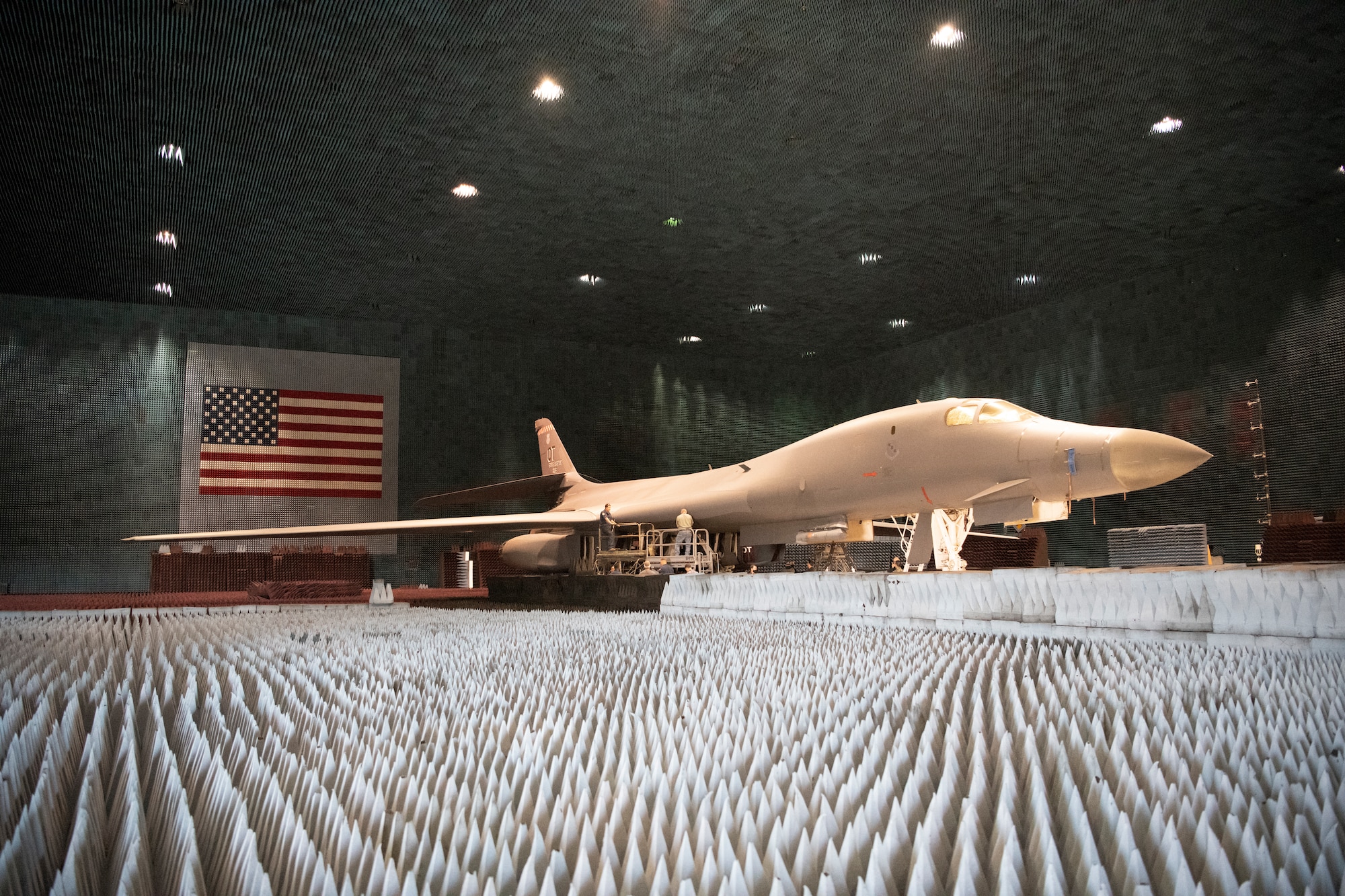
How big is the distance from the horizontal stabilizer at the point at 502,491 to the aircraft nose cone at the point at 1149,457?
8776 millimetres

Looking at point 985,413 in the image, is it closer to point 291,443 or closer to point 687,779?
point 687,779

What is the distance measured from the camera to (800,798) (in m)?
1.12

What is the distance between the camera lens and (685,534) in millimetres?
9141

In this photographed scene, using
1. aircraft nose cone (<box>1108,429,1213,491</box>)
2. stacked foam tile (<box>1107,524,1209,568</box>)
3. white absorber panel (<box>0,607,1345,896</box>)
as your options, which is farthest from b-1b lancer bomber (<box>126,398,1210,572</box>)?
white absorber panel (<box>0,607,1345,896</box>)

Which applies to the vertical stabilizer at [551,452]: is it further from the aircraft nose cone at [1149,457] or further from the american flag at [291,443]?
the aircraft nose cone at [1149,457]

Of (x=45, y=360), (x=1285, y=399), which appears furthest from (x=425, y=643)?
(x=45, y=360)

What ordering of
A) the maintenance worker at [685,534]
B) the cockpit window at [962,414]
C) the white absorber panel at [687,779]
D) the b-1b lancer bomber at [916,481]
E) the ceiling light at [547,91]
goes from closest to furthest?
the white absorber panel at [687,779] < the b-1b lancer bomber at [916,481] < the cockpit window at [962,414] < the ceiling light at [547,91] < the maintenance worker at [685,534]

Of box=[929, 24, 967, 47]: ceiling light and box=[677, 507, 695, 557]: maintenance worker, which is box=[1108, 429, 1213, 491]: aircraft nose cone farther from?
box=[677, 507, 695, 557]: maintenance worker

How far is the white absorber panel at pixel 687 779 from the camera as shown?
0.92 metres

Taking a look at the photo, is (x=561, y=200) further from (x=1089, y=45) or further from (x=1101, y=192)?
(x=1101, y=192)

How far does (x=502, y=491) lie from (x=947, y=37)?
29.6ft

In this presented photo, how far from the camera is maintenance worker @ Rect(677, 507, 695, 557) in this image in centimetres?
887

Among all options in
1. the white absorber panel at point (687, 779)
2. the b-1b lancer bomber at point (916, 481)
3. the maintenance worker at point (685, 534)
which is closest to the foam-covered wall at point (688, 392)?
the b-1b lancer bomber at point (916, 481)

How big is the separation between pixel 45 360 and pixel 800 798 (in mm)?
16975
